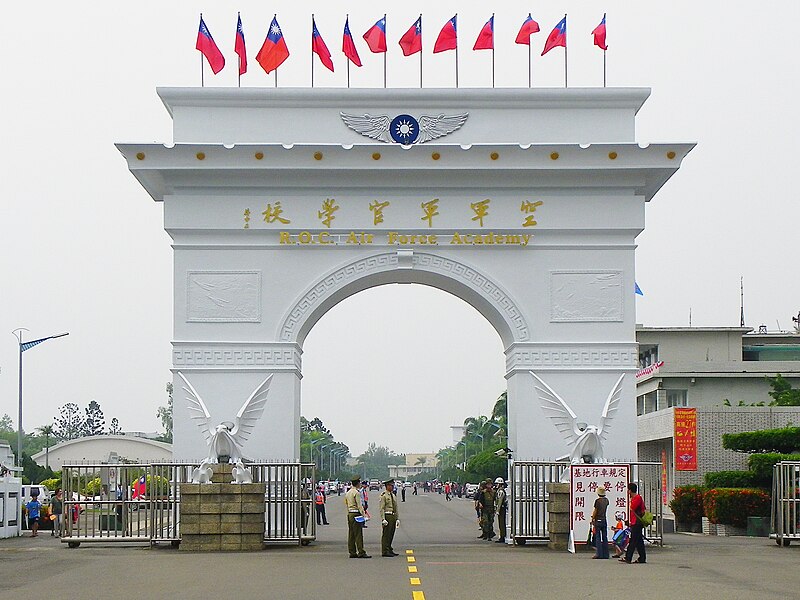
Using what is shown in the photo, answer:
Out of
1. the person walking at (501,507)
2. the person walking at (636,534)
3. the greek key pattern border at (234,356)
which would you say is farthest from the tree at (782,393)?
the person walking at (636,534)

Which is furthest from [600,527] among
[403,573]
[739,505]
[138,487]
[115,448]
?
[115,448]

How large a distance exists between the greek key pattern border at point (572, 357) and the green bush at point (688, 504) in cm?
804

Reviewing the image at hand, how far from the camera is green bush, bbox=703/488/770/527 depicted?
2689cm

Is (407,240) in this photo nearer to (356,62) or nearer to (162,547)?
(356,62)

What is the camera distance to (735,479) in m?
27.9

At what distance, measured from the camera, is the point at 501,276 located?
22.6 metres

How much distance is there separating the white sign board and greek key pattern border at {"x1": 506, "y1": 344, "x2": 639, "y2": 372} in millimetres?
2869

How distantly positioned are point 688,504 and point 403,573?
1508cm

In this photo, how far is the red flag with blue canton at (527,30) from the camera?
23250 mm

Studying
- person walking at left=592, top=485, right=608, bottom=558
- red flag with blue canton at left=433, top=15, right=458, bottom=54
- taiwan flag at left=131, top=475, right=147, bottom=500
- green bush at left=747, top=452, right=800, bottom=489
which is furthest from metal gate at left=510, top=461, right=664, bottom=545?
red flag with blue canton at left=433, top=15, right=458, bottom=54

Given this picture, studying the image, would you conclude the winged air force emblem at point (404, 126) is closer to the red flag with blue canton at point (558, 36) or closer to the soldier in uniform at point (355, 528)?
the red flag with blue canton at point (558, 36)

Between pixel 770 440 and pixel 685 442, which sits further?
pixel 685 442

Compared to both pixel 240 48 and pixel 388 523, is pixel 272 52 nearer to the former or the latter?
pixel 240 48

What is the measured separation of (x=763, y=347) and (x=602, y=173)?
3124 centimetres
